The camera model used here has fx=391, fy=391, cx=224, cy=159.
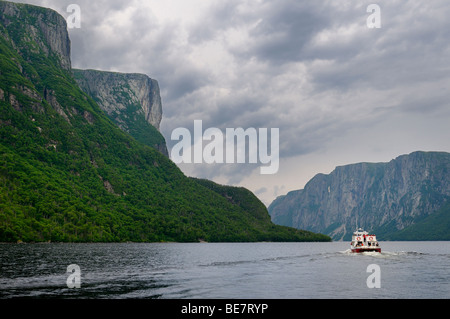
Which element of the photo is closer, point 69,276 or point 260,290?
point 260,290
